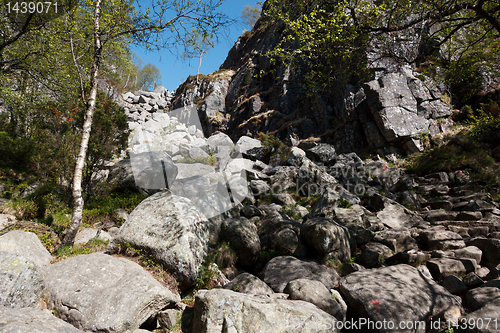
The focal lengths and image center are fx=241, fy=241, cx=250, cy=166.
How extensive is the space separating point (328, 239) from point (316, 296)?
9.83 ft

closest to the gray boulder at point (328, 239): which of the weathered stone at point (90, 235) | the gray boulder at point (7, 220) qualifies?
the weathered stone at point (90, 235)

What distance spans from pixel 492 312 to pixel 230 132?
38.2 meters

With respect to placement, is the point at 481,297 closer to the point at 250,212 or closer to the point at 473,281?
the point at 473,281

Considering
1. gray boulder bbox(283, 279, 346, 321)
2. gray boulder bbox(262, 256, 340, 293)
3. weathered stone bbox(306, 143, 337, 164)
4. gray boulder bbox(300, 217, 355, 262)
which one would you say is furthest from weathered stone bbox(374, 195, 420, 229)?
weathered stone bbox(306, 143, 337, 164)

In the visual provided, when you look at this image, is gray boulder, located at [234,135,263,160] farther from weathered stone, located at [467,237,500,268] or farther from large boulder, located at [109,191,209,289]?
weathered stone, located at [467,237,500,268]

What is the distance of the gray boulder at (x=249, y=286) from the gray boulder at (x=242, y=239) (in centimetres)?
162

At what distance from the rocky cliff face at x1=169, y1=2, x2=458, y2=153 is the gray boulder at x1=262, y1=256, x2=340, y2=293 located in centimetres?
612

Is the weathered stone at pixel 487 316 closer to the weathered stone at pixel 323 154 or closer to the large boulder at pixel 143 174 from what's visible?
the large boulder at pixel 143 174

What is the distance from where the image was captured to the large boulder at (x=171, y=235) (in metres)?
5.70

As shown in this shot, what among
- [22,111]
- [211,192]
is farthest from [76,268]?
[22,111]

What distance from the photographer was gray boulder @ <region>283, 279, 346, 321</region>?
472 centimetres

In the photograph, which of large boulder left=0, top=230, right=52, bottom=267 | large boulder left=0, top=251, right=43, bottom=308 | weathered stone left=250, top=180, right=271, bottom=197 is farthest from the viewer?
weathered stone left=250, top=180, right=271, bottom=197

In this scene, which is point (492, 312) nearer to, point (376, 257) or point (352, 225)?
point (376, 257)

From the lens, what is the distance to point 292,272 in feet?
21.4
